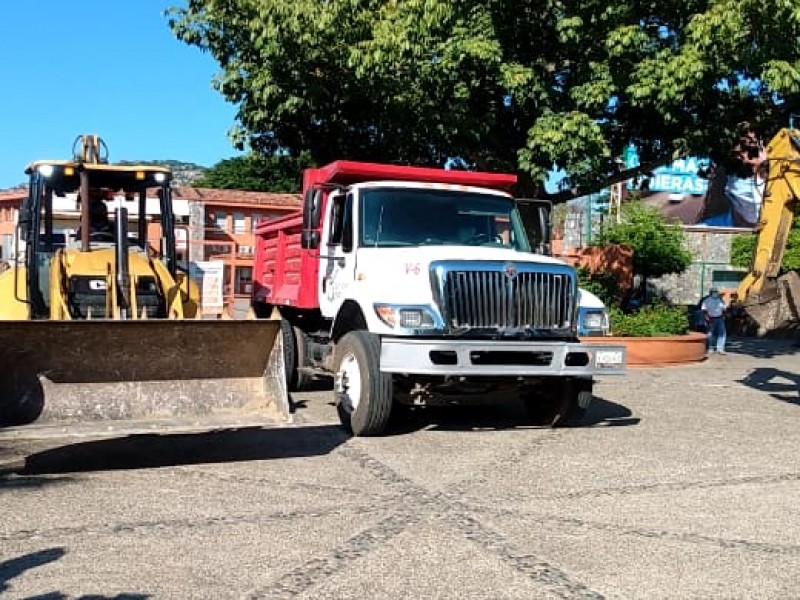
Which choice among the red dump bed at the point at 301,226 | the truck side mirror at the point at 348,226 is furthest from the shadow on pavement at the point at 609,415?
the truck side mirror at the point at 348,226

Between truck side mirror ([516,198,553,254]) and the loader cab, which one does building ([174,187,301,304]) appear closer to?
the loader cab

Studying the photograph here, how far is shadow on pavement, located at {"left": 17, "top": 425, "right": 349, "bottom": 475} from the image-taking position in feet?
25.0

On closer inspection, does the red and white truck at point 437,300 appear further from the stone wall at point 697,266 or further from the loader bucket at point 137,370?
the stone wall at point 697,266

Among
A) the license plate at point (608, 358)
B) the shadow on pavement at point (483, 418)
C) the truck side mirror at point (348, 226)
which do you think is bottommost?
the shadow on pavement at point (483, 418)

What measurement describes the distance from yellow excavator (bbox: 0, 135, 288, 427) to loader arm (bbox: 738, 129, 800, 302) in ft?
22.7

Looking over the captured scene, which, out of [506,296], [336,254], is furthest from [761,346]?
[506,296]

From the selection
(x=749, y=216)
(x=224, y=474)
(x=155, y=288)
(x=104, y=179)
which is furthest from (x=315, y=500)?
(x=749, y=216)

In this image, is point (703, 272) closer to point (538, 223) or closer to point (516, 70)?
point (516, 70)

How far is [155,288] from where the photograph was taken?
925 cm

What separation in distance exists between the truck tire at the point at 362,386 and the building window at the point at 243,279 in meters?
15.8

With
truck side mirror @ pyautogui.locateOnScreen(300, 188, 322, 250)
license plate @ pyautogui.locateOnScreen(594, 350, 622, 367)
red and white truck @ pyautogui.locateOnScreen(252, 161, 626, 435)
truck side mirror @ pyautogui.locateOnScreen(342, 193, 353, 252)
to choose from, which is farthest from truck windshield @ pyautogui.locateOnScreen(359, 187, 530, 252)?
license plate @ pyautogui.locateOnScreen(594, 350, 622, 367)

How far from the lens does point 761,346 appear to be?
77.3 ft

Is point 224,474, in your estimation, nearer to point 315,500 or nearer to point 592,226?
point 315,500

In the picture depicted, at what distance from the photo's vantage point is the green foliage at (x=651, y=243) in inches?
952
